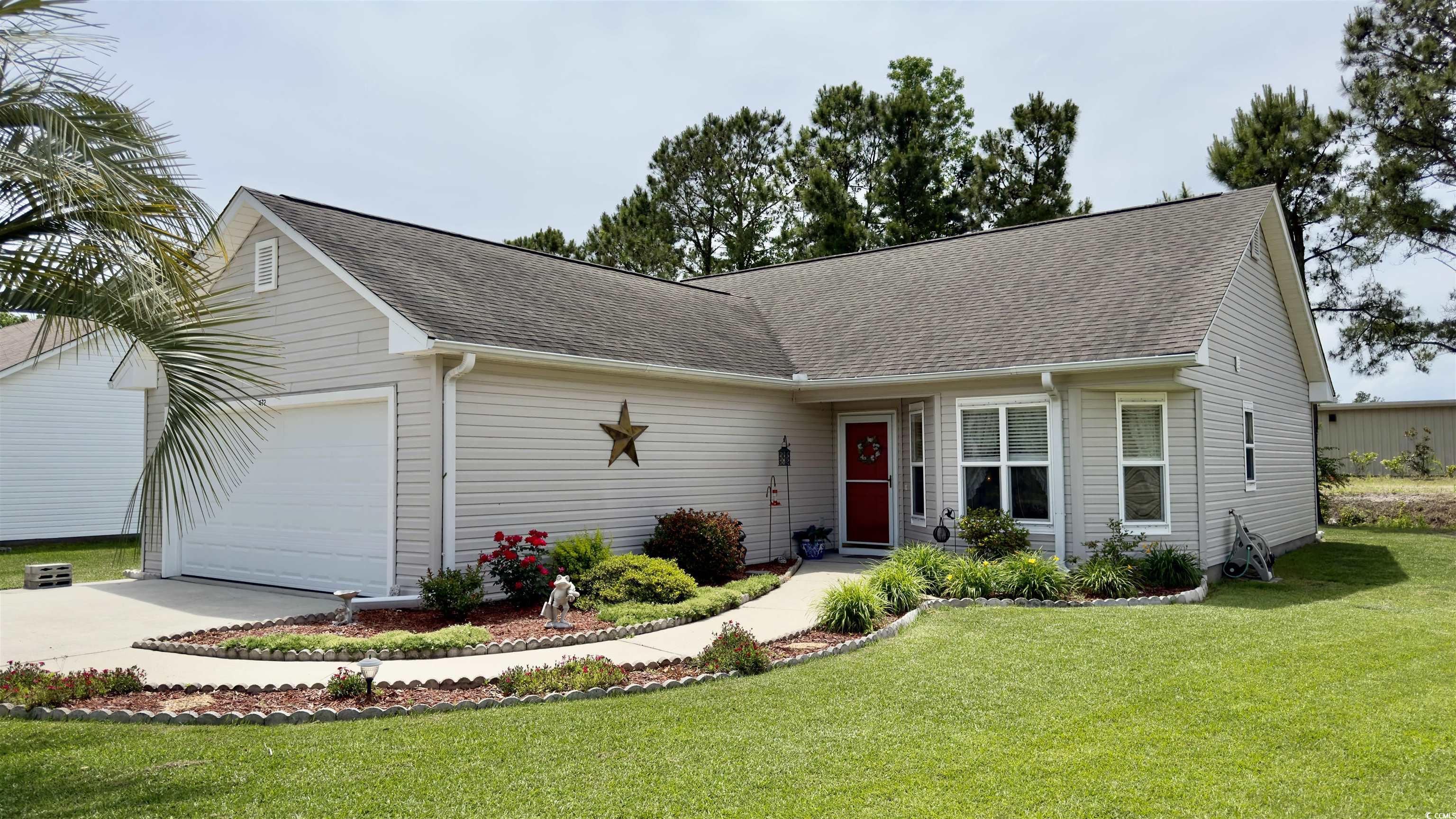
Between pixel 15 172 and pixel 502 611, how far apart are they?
5.95 metres

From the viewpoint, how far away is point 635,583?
32.6 feet

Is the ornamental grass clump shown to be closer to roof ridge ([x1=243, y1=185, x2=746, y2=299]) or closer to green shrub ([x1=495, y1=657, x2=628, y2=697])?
green shrub ([x1=495, y1=657, x2=628, y2=697])

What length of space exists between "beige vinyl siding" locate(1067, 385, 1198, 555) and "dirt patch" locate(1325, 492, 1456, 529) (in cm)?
1138

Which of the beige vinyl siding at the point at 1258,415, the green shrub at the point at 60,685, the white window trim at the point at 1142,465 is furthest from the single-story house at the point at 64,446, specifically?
the beige vinyl siding at the point at 1258,415

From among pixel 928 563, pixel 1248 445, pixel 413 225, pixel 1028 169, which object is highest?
pixel 1028 169

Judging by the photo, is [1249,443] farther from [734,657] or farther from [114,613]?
[114,613]

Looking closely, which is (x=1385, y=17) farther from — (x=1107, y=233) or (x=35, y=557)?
(x=35, y=557)

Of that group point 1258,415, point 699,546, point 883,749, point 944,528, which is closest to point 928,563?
point 944,528

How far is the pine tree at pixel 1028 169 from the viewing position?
2905cm

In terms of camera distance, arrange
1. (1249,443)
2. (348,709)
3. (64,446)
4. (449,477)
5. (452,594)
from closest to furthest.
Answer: (348,709) < (452,594) < (449,477) < (1249,443) < (64,446)

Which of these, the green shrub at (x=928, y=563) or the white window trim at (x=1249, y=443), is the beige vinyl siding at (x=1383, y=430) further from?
the green shrub at (x=928, y=563)

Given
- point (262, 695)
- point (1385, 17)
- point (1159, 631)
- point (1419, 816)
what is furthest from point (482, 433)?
point (1385, 17)

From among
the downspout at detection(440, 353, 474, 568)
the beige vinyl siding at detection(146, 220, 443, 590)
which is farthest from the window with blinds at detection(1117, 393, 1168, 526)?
the beige vinyl siding at detection(146, 220, 443, 590)

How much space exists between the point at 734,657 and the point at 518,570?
3.58 m
